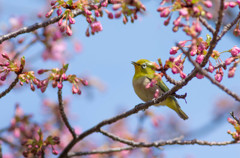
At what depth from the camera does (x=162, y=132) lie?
27.8 feet

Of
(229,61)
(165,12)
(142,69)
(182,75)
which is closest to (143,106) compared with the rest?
(182,75)

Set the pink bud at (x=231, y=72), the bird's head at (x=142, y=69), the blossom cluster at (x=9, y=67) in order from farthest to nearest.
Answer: the bird's head at (x=142, y=69), the blossom cluster at (x=9, y=67), the pink bud at (x=231, y=72)

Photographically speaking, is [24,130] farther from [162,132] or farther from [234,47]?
[234,47]

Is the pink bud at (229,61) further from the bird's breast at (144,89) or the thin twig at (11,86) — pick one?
the bird's breast at (144,89)

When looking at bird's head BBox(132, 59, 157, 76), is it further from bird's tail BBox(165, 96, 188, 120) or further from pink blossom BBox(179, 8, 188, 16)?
pink blossom BBox(179, 8, 188, 16)

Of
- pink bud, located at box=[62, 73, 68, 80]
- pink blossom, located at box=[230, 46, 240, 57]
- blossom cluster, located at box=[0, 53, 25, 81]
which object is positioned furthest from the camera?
pink bud, located at box=[62, 73, 68, 80]

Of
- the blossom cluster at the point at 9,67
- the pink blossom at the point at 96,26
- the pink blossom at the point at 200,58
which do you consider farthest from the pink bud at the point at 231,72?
the blossom cluster at the point at 9,67

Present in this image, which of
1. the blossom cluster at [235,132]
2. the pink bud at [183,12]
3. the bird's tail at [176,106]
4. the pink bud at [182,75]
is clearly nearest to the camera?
the pink bud at [183,12]

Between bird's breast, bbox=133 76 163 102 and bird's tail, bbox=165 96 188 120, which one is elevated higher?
bird's breast, bbox=133 76 163 102

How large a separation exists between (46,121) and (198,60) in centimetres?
529

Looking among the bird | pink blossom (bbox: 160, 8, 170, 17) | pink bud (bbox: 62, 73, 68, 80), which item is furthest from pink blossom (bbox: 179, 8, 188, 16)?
the bird

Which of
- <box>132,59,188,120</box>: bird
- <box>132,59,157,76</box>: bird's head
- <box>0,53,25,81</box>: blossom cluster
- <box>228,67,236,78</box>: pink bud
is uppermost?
<box>132,59,157,76</box>: bird's head

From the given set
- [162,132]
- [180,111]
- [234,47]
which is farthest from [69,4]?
[162,132]

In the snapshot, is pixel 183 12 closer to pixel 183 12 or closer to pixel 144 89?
pixel 183 12
